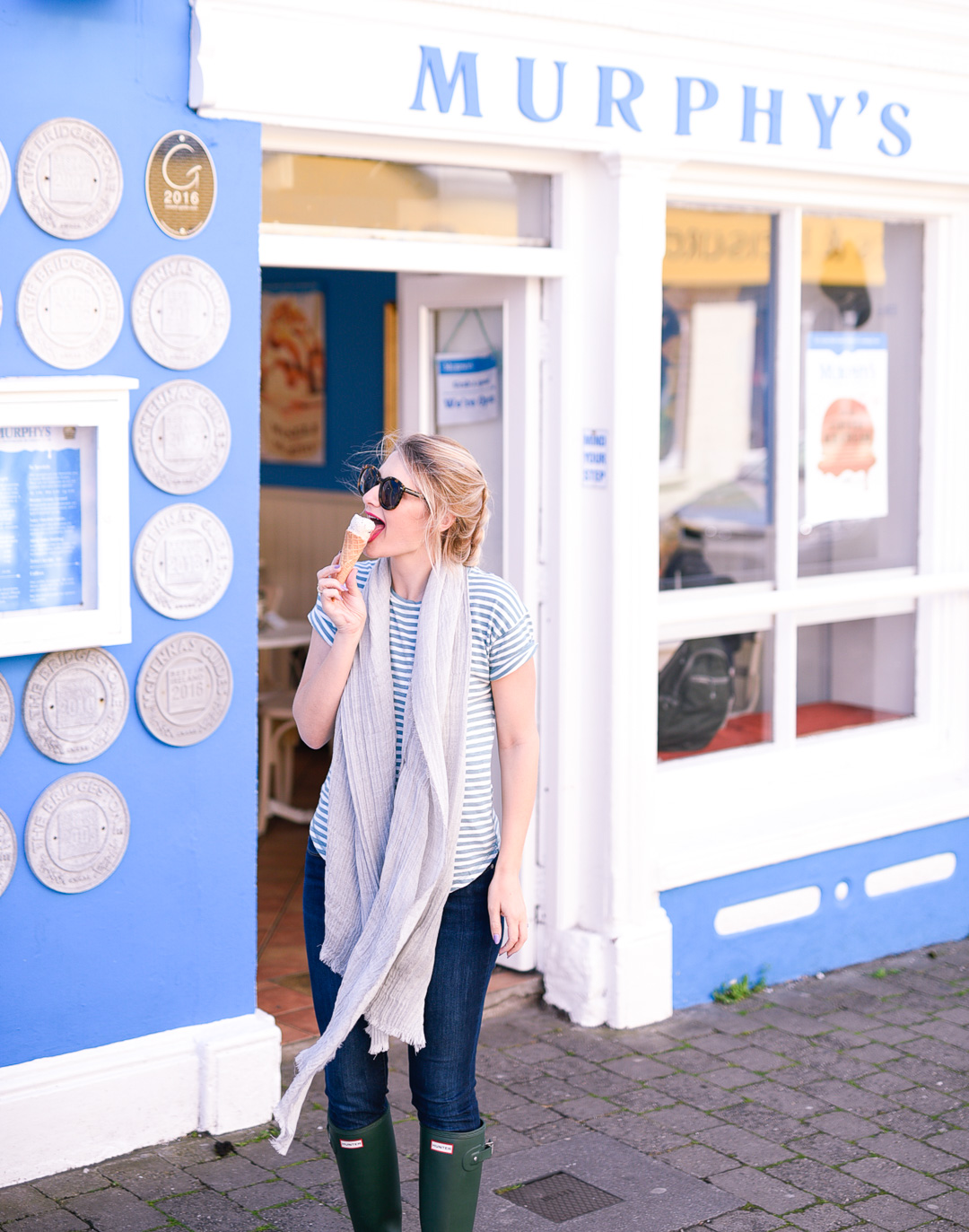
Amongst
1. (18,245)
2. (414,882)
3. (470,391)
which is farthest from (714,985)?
(18,245)

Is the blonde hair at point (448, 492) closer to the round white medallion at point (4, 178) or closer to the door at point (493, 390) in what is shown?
the round white medallion at point (4, 178)

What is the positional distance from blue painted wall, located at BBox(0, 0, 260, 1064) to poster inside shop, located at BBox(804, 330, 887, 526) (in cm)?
250

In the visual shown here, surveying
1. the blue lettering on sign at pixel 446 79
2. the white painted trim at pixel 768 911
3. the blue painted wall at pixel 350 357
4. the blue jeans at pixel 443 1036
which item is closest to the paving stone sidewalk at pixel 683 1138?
the white painted trim at pixel 768 911

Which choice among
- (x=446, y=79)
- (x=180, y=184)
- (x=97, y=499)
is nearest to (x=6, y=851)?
(x=97, y=499)

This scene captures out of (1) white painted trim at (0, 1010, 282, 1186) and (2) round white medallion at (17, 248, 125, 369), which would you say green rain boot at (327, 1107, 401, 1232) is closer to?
(1) white painted trim at (0, 1010, 282, 1186)

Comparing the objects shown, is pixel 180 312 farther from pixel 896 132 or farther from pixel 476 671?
pixel 896 132

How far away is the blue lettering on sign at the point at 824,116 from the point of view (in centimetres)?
536

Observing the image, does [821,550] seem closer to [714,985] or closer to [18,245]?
[714,985]

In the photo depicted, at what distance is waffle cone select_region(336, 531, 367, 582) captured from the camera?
313cm

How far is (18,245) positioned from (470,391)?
1.92 meters

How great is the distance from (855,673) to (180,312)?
333 centimetres

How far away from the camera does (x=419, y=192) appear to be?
4.77 meters

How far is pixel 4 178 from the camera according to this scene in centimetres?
378

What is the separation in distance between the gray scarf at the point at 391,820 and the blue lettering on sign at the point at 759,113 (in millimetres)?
2635
